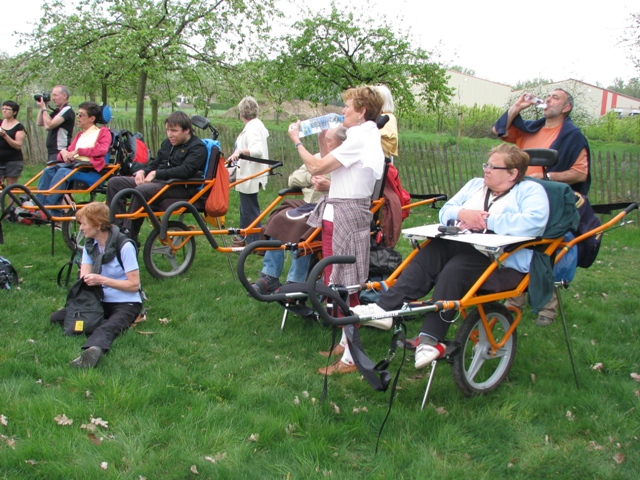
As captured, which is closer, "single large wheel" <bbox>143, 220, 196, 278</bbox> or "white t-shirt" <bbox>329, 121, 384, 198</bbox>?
"white t-shirt" <bbox>329, 121, 384, 198</bbox>

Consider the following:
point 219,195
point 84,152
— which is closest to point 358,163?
point 219,195

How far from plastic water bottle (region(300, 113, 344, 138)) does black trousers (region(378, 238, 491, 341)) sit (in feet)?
4.01

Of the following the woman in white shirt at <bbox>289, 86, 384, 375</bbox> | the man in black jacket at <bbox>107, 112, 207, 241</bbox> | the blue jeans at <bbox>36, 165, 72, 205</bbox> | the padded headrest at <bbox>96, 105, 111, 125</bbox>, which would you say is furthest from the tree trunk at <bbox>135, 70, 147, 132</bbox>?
the woman in white shirt at <bbox>289, 86, 384, 375</bbox>

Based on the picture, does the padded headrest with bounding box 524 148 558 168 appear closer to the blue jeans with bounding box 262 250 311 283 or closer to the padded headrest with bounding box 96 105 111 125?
the blue jeans with bounding box 262 250 311 283

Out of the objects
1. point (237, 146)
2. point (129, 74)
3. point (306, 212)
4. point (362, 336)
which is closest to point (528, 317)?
point (362, 336)

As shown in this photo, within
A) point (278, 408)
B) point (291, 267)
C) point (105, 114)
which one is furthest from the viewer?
point (105, 114)

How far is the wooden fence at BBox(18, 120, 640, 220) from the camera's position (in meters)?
10.1

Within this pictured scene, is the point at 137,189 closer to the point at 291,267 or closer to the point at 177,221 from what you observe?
the point at 177,221

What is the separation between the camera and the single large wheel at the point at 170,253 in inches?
249

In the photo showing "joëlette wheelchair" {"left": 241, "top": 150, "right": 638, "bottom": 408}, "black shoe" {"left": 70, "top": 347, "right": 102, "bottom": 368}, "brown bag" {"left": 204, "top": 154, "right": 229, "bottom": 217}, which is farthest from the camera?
"brown bag" {"left": 204, "top": 154, "right": 229, "bottom": 217}

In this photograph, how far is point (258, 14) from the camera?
14.5m

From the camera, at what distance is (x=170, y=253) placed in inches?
258

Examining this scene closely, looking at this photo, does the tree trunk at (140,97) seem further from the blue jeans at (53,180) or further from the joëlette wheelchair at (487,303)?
the joëlette wheelchair at (487,303)

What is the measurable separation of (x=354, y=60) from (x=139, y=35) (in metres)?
5.19
